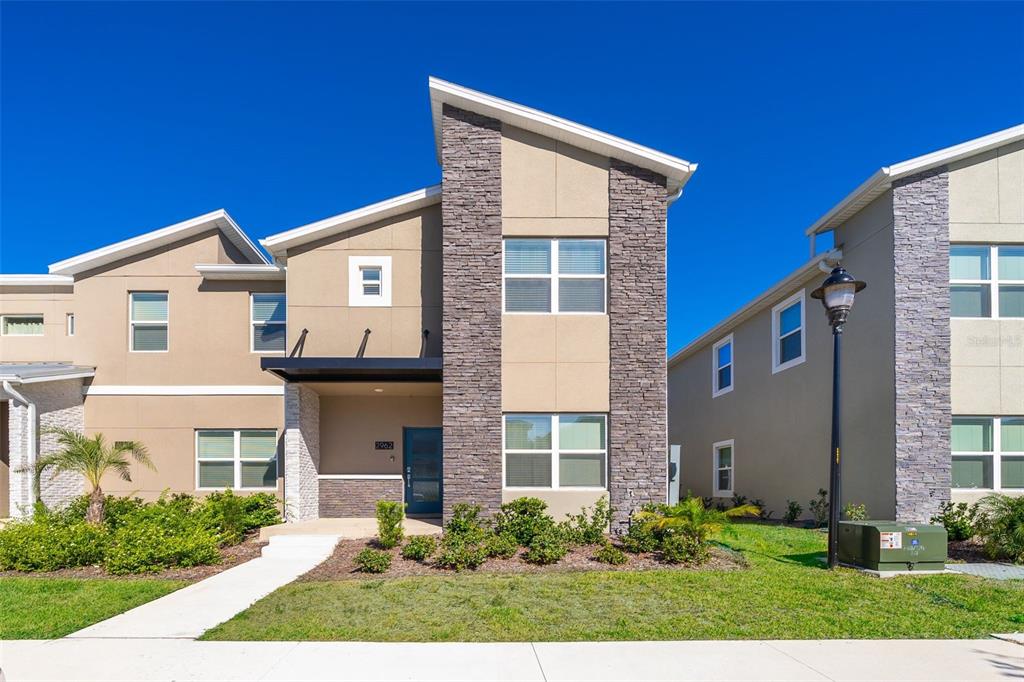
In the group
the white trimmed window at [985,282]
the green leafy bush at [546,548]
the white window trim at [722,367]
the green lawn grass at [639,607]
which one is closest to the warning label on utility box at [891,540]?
the green lawn grass at [639,607]

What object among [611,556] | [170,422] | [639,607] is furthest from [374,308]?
[639,607]

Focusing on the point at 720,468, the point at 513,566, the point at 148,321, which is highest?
the point at 148,321

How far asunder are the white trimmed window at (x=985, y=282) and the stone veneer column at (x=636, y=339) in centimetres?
563

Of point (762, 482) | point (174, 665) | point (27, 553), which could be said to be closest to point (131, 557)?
point (27, 553)

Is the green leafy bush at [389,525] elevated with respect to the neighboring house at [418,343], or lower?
lower

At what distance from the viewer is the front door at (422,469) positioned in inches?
549

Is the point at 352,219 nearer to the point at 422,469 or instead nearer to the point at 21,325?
the point at 422,469

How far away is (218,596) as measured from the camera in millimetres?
7969

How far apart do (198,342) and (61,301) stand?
5516 mm

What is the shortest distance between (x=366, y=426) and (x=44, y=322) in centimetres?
992

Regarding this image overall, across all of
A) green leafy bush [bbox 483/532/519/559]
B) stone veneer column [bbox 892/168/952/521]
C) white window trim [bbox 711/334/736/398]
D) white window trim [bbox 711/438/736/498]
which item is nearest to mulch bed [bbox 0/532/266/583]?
green leafy bush [bbox 483/532/519/559]

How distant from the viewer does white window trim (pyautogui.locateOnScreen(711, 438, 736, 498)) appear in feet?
61.4

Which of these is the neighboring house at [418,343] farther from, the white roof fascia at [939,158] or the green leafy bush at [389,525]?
the white roof fascia at [939,158]

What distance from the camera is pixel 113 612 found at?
24.1 feet
